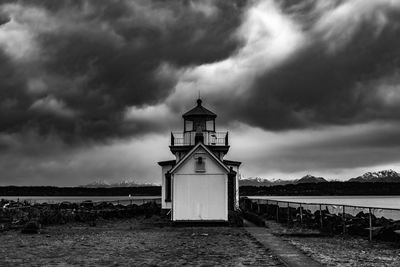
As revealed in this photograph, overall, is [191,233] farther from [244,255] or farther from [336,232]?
[244,255]

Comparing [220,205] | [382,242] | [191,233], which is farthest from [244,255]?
[220,205]

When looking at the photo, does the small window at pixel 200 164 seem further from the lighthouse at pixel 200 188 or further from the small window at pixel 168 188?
the small window at pixel 168 188

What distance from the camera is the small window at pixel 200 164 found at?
32.0 m

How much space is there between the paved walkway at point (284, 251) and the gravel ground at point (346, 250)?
341mm

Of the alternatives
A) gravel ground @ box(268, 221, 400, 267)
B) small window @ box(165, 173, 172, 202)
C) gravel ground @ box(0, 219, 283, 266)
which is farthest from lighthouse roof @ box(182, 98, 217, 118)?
gravel ground @ box(268, 221, 400, 267)

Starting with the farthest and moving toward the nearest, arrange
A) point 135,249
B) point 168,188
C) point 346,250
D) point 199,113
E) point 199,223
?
point 168,188, point 199,113, point 199,223, point 135,249, point 346,250

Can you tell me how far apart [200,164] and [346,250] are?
13.6 m

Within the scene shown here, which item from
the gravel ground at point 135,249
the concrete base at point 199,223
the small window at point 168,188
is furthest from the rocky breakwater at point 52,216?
the concrete base at point 199,223

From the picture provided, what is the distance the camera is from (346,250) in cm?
1973

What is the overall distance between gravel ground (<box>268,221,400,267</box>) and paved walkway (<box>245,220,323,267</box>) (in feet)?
1.12

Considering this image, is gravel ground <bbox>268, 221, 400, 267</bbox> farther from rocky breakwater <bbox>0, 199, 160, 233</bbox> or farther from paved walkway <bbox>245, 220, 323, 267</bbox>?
rocky breakwater <bbox>0, 199, 160, 233</bbox>

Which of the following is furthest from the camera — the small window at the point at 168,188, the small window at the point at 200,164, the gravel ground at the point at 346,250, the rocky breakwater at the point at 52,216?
the small window at the point at 168,188

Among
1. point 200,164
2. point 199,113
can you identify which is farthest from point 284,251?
point 199,113

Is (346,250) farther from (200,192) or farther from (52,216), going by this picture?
(52,216)
